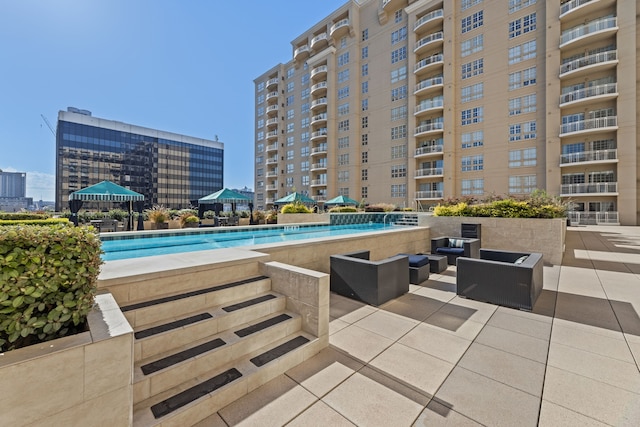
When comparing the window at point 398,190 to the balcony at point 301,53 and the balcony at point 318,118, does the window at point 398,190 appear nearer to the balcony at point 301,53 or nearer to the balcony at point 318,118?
the balcony at point 318,118

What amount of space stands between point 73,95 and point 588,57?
272ft

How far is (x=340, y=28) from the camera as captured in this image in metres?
32.1

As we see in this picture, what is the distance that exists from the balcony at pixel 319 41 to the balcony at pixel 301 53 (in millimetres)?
1317

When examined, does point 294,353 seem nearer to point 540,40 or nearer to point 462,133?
point 462,133

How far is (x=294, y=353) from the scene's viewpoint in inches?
115

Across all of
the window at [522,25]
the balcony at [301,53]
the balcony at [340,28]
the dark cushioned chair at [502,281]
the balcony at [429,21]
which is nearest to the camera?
the dark cushioned chair at [502,281]

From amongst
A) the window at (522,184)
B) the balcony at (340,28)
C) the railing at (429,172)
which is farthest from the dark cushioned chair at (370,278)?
the balcony at (340,28)

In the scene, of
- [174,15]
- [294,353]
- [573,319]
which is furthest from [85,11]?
[573,319]

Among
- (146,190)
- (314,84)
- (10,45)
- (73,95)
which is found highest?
(73,95)

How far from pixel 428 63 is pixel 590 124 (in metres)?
14.1

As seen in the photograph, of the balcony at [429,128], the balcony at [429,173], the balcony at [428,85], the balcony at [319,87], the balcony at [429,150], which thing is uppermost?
the balcony at [319,87]

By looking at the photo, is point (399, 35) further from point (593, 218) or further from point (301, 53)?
point (593, 218)

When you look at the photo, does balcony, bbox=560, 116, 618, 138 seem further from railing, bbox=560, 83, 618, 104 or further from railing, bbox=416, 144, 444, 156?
railing, bbox=416, 144, 444, 156

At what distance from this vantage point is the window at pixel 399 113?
2852 centimetres
